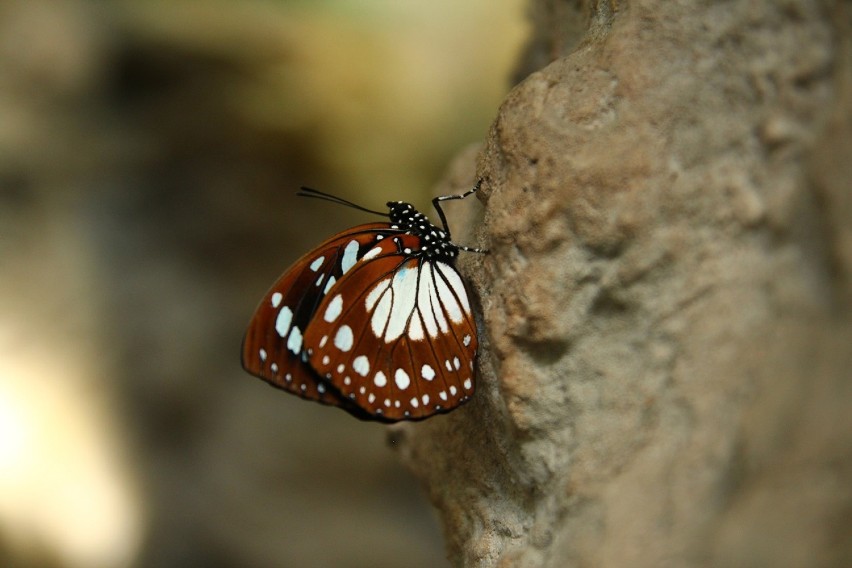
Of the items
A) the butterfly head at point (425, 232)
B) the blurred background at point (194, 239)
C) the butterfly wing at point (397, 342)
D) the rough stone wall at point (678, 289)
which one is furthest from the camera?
the blurred background at point (194, 239)

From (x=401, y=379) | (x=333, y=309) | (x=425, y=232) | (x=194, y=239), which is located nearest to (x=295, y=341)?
(x=333, y=309)

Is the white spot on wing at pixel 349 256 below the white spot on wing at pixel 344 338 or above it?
above

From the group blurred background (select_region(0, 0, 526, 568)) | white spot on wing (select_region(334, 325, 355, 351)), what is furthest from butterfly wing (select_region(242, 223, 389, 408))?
blurred background (select_region(0, 0, 526, 568))

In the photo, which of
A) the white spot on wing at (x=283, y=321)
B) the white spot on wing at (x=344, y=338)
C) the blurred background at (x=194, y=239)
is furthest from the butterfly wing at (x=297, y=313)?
the blurred background at (x=194, y=239)

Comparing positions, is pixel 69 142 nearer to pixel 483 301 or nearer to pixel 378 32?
pixel 378 32

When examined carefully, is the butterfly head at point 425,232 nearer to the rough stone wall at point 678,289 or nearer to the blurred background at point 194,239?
the rough stone wall at point 678,289

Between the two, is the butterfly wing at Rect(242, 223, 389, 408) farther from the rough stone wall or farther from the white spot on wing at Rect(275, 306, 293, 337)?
the rough stone wall

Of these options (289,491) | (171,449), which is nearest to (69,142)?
(171,449)
